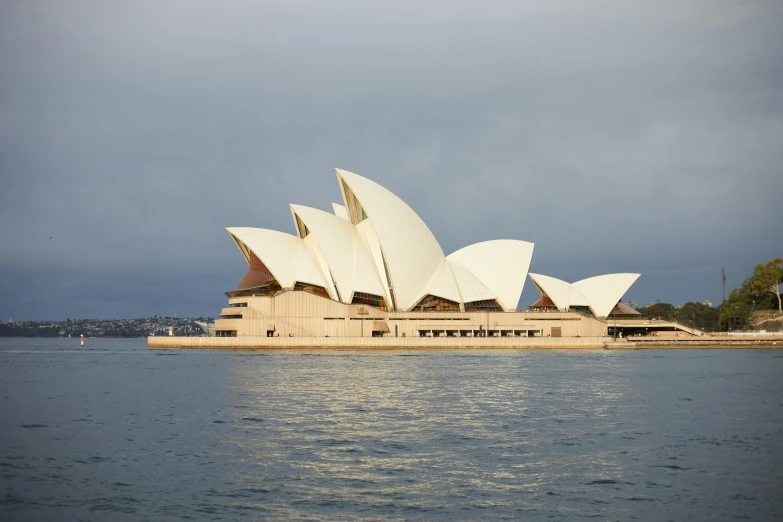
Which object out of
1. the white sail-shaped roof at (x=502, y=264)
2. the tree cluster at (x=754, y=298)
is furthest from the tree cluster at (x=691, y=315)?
the white sail-shaped roof at (x=502, y=264)

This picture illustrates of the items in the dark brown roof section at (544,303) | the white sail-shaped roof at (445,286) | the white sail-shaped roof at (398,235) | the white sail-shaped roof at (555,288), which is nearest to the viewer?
the white sail-shaped roof at (398,235)

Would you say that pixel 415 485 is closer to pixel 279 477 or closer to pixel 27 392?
pixel 279 477

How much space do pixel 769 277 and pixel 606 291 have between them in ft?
101

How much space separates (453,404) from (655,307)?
137247mm

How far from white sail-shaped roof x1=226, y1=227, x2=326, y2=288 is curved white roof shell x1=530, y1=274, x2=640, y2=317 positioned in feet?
101

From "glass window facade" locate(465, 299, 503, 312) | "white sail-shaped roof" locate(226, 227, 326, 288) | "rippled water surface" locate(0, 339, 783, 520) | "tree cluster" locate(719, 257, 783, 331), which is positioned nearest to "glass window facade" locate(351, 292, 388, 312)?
"white sail-shaped roof" locate(226, 227, 326, 288)

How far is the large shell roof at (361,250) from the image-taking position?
74125 mm

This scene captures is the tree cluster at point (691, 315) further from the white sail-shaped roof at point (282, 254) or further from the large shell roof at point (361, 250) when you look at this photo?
the white sail-shaped roof at point (282, 254)

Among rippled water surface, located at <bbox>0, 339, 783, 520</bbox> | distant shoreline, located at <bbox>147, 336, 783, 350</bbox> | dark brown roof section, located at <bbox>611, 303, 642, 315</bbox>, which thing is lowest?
rippled water surface, located at <bbox>0, 339, 783, 520</bbox>

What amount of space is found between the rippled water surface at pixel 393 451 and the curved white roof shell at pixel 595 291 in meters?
54.1

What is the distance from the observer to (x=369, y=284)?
249ft

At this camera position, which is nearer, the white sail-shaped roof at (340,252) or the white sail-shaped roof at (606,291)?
the white sail-shaped roof at (340,252)

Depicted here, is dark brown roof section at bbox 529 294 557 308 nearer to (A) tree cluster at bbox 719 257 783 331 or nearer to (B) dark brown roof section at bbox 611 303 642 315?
(B) dark brown roof section at bbox 611 303 642 315

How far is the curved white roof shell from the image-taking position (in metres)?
90.7
